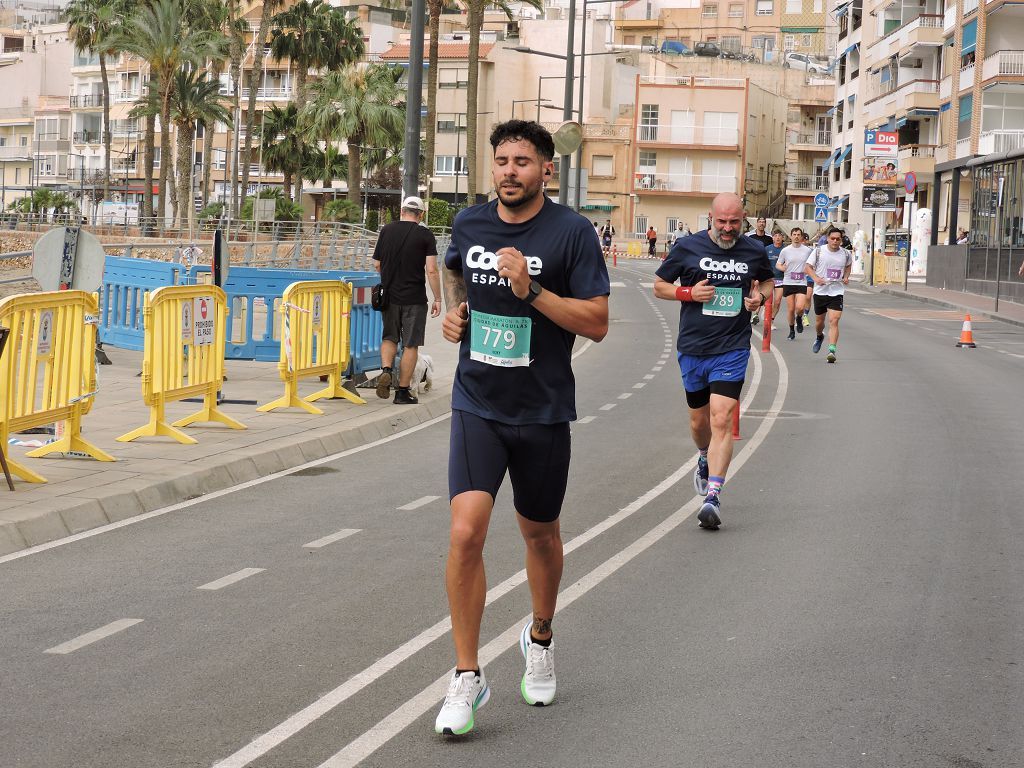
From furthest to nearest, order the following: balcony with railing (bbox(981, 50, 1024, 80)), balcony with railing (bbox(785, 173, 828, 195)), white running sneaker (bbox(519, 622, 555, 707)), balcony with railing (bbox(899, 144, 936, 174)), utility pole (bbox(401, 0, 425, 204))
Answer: balcony with railing (bbox(785, 173, 828, 195)) < balcony with railing (bbox(899, 144, 936, 174)) < balcony with railing (bbox(981, 50, 1024, 80)) < utility pole (bbox(401, 0, 425, 204)) < white running sneaker (bbox(519, 622, 555, 707))

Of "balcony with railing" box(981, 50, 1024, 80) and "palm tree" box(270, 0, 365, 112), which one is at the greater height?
"palm tree" box(270, 0, 365, 112)

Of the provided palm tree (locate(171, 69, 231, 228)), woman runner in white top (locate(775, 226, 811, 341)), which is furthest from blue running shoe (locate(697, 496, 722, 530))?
palm tree (locate(171, 69, 231, 228))

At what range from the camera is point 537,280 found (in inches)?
208

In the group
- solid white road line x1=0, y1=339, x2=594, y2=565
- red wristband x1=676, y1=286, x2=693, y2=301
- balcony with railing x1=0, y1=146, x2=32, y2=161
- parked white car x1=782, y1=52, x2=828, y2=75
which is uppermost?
parked white car x1=782, y1=52, x2=828, y2=75

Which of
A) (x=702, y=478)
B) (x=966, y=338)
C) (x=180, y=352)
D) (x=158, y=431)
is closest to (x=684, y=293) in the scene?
(x=702, y=478)

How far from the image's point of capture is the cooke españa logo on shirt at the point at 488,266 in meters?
5.24

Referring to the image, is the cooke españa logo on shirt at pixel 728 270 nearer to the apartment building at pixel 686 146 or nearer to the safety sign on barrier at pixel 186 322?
the safety sign on barrier at pixel 186 322

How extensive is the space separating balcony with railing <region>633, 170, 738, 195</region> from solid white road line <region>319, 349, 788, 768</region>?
90.8 meters

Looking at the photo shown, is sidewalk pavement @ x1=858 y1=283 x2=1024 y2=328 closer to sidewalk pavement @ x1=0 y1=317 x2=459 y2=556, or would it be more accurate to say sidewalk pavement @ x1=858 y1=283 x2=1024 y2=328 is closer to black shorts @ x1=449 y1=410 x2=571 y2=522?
sidewalk pavement @ x1=0 y1=317 x2=459 y2=556

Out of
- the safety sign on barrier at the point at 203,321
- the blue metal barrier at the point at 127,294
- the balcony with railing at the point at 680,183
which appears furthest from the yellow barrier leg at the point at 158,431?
the balcony with railing at the point at 680,183

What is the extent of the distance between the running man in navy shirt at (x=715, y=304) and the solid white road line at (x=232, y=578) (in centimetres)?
326

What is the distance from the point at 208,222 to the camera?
71.2 meters

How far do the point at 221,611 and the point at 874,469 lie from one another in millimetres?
6623

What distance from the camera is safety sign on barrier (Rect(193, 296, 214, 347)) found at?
12016 millimetres
